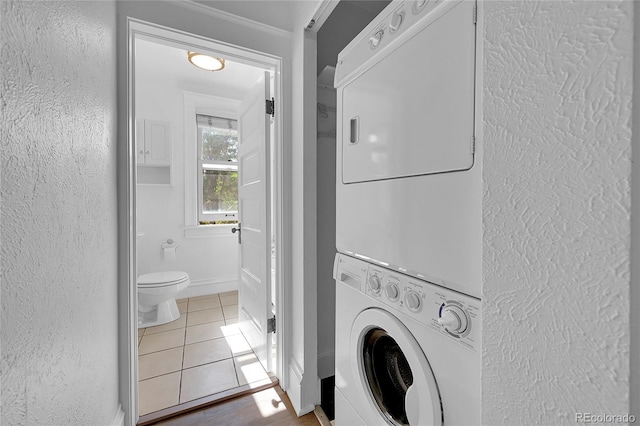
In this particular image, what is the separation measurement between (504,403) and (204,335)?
2408mm

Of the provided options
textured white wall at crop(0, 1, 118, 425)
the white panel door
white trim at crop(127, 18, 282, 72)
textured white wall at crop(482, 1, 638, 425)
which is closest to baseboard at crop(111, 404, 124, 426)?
textured white wall at crop(0, 1, 118, 425)

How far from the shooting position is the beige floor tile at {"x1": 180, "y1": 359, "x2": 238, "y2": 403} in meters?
1.65

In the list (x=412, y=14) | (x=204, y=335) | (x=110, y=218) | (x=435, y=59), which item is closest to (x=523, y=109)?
(x=435, y=59)

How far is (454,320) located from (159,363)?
83.6 inches

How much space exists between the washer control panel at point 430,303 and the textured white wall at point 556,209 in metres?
0.16

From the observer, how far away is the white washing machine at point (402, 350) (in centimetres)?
66

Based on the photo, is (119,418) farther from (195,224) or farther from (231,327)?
(195,224)

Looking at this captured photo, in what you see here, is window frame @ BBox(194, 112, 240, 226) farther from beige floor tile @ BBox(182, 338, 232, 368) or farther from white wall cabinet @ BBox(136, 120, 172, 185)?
beige floor tile @ BBox(182, 338, 232, 368)

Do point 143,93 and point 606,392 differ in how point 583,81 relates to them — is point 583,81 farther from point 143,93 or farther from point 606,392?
point 143,93

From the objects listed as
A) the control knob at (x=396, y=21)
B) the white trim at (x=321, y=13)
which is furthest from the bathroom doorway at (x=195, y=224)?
the control knob at (x=396, y=21)

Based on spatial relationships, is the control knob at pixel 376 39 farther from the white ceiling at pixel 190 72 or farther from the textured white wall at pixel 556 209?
the white ceiling at pixel 190 72

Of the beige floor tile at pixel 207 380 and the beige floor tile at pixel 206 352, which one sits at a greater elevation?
the beige floor tile at pixel 206 352

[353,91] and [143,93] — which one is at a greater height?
[143,93]

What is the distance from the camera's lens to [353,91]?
108 cm
